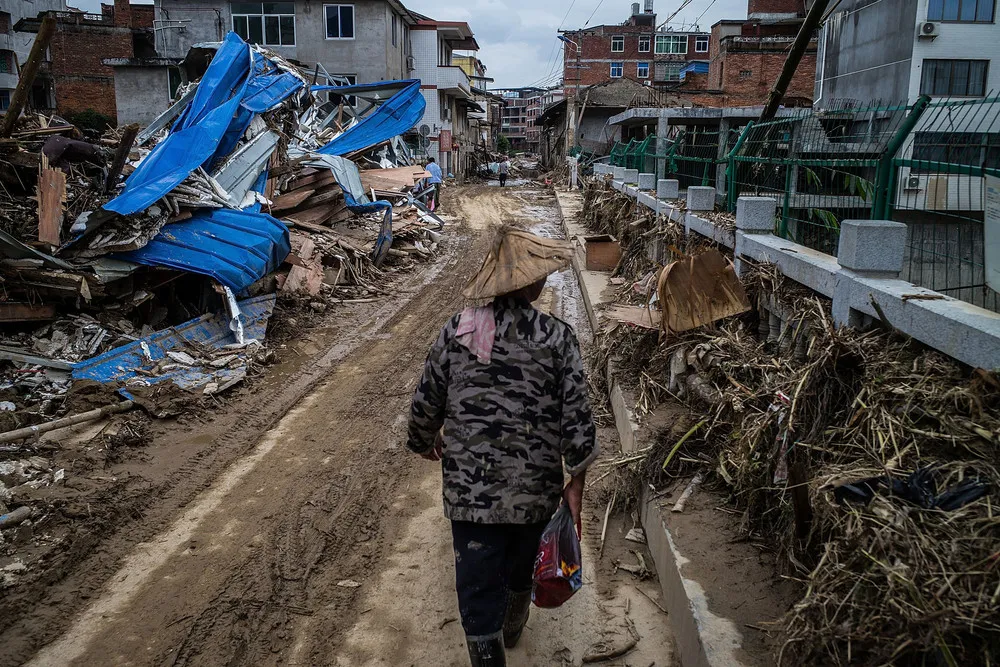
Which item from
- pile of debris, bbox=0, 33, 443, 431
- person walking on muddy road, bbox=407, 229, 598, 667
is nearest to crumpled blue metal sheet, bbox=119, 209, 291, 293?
pile of debris, bbox=0, 33, 443, 431

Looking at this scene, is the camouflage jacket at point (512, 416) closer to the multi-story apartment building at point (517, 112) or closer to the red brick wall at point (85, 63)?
the red brick wall at point (85, 63)

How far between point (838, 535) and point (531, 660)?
1.47 meters

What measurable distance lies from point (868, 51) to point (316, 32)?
74.2 ft

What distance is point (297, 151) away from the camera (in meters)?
14.9

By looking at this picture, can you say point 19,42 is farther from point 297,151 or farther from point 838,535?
point 838,535

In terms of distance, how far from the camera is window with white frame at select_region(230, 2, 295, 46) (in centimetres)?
3266

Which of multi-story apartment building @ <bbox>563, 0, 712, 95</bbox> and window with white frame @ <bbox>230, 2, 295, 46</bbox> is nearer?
window with white frame @ <bbox>230, 2, 295, 46</bbox>

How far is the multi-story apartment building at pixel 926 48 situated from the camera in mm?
24922

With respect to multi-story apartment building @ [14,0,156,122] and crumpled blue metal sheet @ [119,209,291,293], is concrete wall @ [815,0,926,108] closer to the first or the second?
crumpled blue metal sheet @ [119,209,291,293]

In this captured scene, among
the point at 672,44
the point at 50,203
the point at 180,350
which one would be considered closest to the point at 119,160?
the point at 50,203

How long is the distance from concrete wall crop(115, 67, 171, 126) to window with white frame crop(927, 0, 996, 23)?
29061mm

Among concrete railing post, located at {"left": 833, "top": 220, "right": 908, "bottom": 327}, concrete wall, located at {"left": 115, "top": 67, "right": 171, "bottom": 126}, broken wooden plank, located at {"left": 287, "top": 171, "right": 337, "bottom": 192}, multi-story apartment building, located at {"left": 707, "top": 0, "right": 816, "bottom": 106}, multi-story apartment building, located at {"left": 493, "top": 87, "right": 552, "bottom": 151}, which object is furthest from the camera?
multi-story apartment building, located at {"left": 493, "top": 87, "right": 552, "bottom": 151}

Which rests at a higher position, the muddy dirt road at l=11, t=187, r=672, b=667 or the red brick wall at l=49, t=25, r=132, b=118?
the red brick wall at l=49, t=25, r=132, b=118

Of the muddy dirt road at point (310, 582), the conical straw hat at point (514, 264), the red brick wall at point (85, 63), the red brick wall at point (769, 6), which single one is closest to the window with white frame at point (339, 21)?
the red brick wall at point (85, 63)
